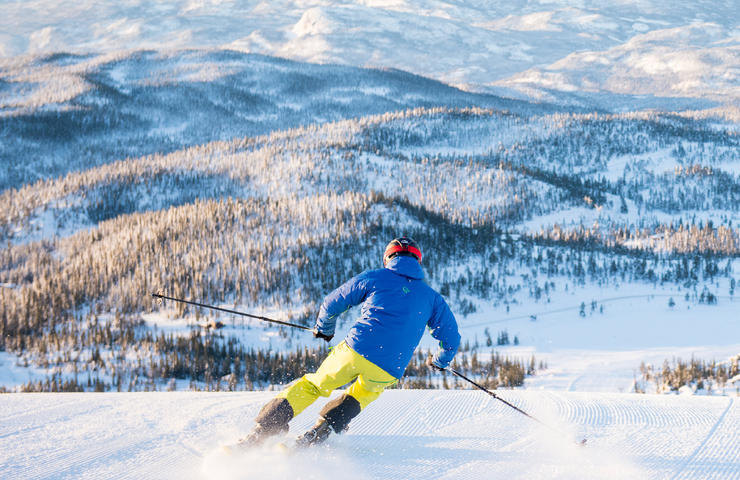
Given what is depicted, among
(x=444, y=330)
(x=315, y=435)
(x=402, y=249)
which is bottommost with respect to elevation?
(x=315, y=435)

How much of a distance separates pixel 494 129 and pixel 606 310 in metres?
81.7

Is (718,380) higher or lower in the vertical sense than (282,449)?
lower

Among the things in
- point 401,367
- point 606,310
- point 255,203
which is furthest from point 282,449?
point 255,203

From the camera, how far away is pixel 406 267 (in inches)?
233

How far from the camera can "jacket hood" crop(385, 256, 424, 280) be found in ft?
19.3

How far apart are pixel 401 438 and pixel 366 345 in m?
1.20

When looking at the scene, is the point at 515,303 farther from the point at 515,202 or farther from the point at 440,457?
the point at 515,202

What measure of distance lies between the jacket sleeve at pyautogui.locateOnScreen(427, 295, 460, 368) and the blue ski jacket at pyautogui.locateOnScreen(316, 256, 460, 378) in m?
0.15

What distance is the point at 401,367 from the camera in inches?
230

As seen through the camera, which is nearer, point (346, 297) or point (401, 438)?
point (346, 297)

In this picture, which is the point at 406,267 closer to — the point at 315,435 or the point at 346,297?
the point at 346,297

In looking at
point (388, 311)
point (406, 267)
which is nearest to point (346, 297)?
point (388, 311)

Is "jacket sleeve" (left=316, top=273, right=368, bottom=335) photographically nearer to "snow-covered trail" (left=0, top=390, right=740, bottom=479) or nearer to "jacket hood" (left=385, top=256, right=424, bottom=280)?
"jacket hood" (left=385, top=256, right=424, bottom=280)

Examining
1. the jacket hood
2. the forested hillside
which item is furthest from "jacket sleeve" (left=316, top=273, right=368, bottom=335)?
the forested hillside
